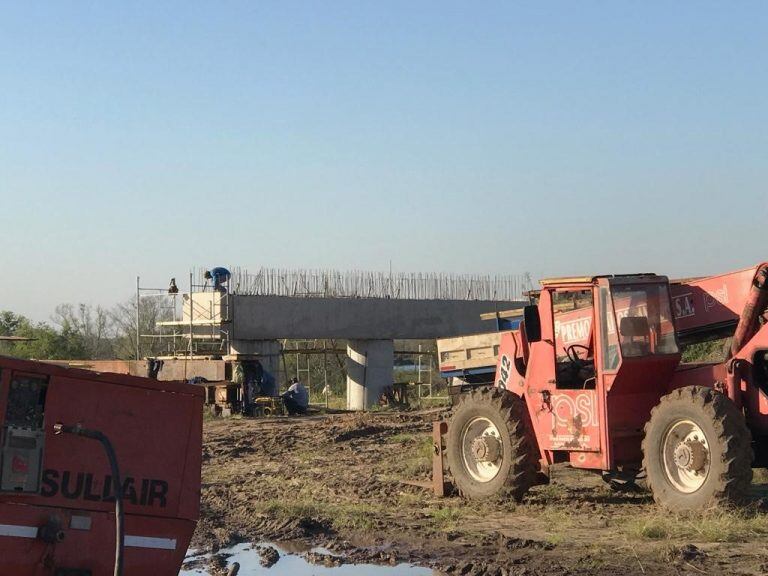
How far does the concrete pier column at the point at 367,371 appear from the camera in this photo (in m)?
36.8

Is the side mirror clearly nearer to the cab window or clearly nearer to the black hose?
the cab window

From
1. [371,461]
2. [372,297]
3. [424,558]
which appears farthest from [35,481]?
[372,297]

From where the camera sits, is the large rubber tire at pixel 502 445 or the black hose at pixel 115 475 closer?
the black hose at pixel 115 475

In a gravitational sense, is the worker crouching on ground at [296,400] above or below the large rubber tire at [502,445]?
above

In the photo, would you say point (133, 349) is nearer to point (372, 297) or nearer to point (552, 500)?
point (372, 297)

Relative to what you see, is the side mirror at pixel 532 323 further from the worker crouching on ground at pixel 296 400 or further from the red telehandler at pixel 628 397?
the worker crouching on ground at pixel 296 400

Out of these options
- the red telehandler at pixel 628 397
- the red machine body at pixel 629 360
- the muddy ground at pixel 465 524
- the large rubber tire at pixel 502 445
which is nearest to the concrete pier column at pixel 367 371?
the muddy ground at pixel 465 524

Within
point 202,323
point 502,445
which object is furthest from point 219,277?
point 502,445

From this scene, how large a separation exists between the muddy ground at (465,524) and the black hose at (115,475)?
4367mm

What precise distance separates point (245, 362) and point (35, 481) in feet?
89.6

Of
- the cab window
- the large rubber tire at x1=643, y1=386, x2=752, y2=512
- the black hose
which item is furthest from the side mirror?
the black hose

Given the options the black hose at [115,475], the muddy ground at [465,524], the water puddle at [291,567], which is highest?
the black hose at [115,475]

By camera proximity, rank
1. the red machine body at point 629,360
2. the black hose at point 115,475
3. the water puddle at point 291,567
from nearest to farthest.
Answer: the black hose at point 115,475 → the water puddle at point 291,567 → the red machine body at point 629,360

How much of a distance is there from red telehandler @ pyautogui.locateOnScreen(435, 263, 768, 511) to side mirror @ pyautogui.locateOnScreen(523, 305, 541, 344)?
14 millimetres
